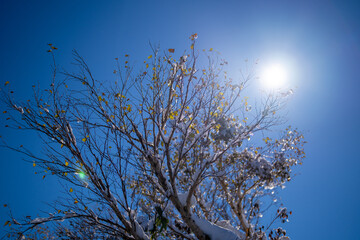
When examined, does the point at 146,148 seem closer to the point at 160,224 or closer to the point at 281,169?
the point at 160,224

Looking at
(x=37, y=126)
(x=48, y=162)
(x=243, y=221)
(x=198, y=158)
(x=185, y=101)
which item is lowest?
(x=243, y=221)

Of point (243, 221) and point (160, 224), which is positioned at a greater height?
point (160, 224)

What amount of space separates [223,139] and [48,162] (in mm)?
5660

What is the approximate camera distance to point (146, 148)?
5109mm

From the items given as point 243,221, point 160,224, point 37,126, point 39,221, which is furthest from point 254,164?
point 37,126

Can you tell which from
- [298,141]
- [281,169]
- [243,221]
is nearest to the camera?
[243,221]

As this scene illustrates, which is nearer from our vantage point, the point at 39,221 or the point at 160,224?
the point at 39,221

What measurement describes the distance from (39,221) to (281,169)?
322 inches

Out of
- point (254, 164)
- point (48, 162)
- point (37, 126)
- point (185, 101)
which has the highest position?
point (37, 126)

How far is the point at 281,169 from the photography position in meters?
7.66

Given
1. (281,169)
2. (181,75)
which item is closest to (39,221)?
(181,75)

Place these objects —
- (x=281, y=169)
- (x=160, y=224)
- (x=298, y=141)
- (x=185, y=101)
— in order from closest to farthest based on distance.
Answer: (x=160, y=224) < (x=185, y=101) < (x=281, y=169) < (x=298, y=141)

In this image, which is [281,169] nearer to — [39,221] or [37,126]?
[39,221]

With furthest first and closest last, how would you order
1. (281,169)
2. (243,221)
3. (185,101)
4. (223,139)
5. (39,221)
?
1. (281,169)
2. (223,139)
3. (243,221)
4. (185,101)
5. (39,221)
